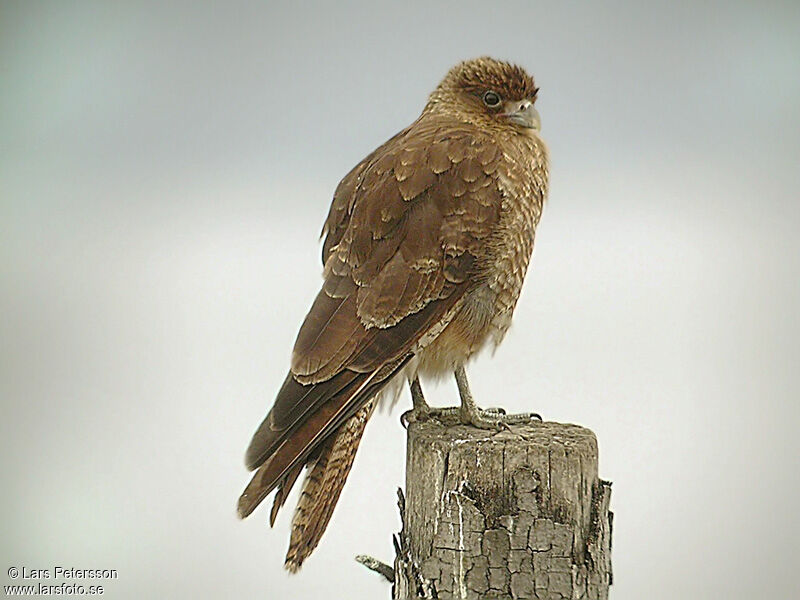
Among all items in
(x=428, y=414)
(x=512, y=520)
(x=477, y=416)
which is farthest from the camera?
(x=428, y=414)

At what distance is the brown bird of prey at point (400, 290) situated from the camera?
6.82ft

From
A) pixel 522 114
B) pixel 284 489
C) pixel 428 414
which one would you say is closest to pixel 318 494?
pixel 284 489

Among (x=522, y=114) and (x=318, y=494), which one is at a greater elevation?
(x=522, y=114)

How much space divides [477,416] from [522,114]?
2.33 feet

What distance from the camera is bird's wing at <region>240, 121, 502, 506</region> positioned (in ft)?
Answer: 6.80

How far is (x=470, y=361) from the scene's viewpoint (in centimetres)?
237

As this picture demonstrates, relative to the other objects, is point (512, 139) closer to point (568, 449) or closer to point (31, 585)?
point (568, 449)

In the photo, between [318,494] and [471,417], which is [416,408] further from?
[318,494]

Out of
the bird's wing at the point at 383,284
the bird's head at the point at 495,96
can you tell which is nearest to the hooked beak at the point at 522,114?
the bird's head at the point at 495,96

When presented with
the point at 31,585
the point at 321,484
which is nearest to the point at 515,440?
the point at 321,484

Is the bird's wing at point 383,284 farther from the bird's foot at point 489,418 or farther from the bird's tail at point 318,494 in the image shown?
the bird's foot at point 489,418

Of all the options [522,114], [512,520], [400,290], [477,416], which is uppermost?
[522,114]

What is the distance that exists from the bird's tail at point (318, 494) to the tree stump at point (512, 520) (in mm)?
186

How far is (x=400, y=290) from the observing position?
2125 millimetres
